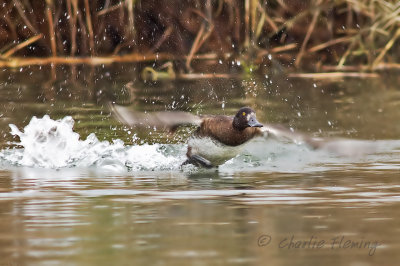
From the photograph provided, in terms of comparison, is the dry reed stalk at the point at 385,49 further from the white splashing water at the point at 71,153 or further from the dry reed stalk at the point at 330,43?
the white splashing water at the point at 71,153

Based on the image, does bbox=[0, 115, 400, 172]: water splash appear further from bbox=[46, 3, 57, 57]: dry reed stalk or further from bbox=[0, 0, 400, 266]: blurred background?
bbox=[46, 3, 57, 57]: dry reed stalk

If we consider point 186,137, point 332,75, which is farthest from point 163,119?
point 332,75

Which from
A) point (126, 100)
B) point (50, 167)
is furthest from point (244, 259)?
point (126, 100)

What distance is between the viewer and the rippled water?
443 cm

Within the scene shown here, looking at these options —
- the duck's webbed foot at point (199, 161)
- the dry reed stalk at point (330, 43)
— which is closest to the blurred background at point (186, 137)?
the duck's webbed foot at point (199, 161)

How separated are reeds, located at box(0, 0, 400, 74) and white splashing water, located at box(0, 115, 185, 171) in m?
7.18

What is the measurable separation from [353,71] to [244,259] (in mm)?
12583

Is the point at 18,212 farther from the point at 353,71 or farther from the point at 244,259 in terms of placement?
the point at 353,71

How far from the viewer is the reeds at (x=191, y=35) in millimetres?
15821

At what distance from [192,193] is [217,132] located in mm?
1677

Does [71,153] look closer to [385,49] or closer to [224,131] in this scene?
[224,131]

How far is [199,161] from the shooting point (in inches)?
318

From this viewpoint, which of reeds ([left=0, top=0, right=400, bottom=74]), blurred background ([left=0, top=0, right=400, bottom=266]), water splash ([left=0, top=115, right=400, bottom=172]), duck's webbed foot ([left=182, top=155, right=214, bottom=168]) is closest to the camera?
blurred background ([left=0, top=0, right=400, bottom=266])

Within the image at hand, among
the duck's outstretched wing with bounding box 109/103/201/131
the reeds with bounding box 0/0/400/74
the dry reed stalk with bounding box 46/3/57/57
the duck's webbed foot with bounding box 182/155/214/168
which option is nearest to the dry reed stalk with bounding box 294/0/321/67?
the reeds with bounding box 0/0/400/74
